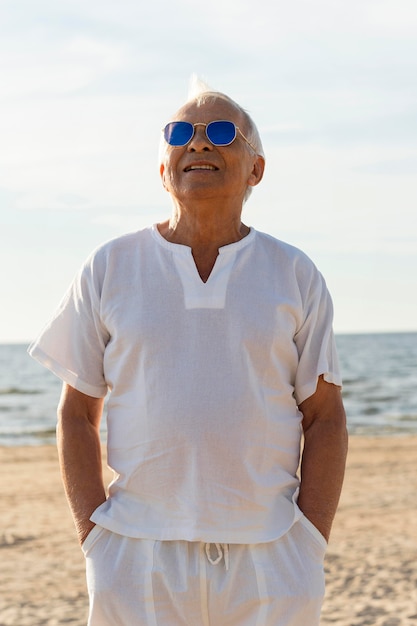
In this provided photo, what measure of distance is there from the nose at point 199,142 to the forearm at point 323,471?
0.87m

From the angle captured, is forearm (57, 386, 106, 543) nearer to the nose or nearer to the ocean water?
the nose

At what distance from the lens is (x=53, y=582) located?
25.1ft

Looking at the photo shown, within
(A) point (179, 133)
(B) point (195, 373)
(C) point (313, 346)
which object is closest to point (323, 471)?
(C) point (313, 346)

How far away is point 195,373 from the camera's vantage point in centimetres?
264

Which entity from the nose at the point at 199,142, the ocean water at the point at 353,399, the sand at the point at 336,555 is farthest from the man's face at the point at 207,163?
the ocean water at the point at 353,399

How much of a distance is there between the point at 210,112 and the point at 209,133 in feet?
0.32

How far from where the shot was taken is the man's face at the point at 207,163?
2775 millimetres

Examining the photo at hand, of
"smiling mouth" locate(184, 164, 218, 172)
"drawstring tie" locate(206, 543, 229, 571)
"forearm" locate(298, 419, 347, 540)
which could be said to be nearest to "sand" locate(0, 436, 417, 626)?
"forearm" locate(298, 419, 347, 540)

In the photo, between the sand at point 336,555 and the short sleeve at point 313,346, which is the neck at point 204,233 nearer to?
the short sleeve at point 313,346

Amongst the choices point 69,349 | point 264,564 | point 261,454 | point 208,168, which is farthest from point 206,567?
point 208,168

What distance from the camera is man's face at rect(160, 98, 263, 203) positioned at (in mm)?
2775

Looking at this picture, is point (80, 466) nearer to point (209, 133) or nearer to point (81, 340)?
point (81, 340)

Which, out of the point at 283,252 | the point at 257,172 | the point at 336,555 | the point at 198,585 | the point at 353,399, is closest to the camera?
the point at 198,585

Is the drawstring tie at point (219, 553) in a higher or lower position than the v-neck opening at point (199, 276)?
lower
